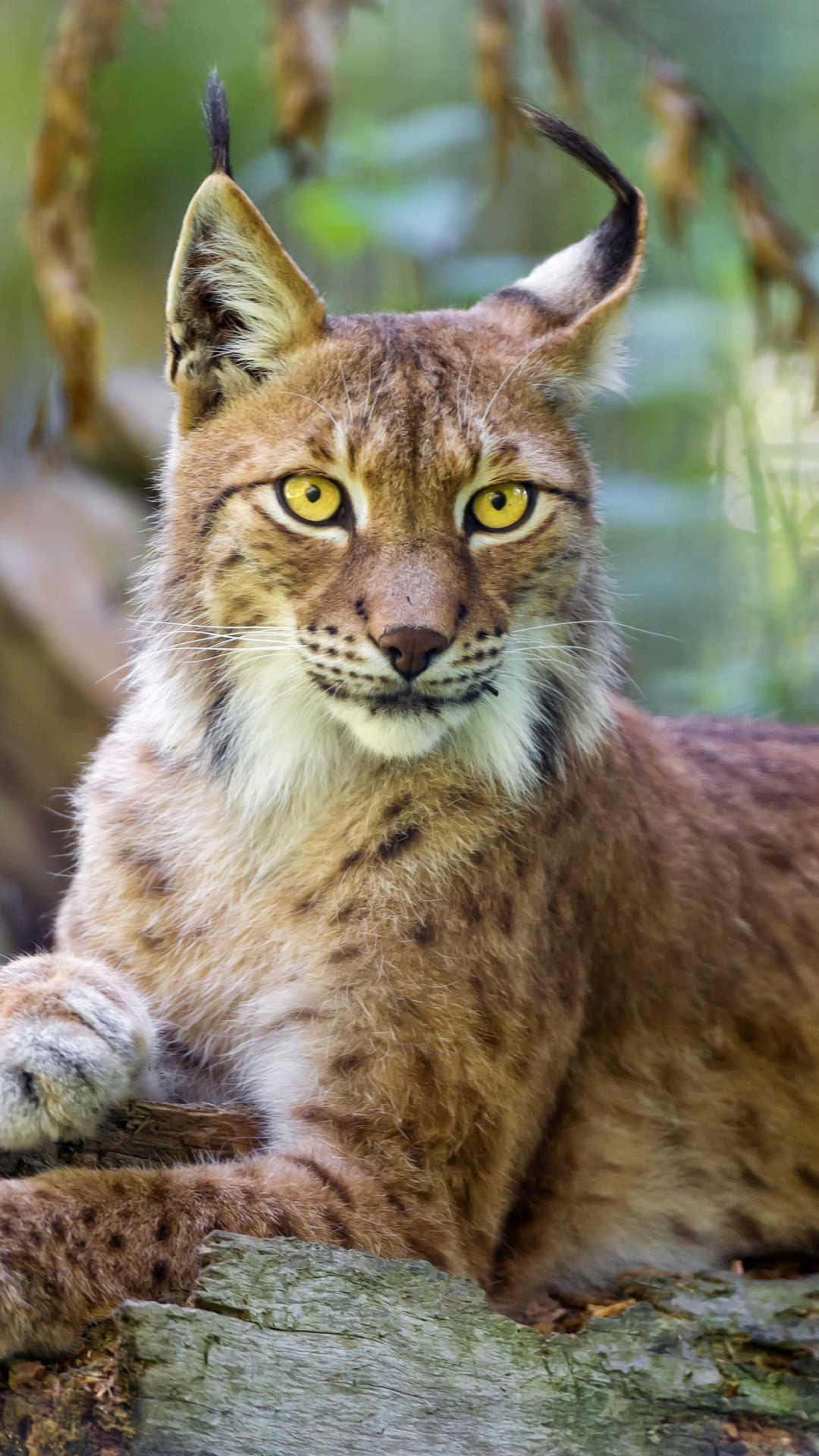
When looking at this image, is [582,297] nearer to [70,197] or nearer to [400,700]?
[400,700]

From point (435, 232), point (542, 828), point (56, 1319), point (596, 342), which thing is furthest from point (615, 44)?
point (56, 1319)

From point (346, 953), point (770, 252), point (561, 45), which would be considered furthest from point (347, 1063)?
point (561, 45)

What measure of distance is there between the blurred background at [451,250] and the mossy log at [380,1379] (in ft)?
6.83

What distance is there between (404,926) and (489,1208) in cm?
64

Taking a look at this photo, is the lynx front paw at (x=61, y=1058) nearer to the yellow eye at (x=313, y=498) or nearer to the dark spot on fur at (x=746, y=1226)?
the yellow eye at (x=313, y=498)

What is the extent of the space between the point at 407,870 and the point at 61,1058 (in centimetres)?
90

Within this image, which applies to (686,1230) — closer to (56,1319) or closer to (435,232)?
(56,1319)

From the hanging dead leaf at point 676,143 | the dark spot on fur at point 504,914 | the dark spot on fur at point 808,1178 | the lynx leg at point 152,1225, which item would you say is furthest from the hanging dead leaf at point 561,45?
the lynx leg at point 152,1225

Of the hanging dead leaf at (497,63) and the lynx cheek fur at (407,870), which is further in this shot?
the hanging dead leaf at (497,63)

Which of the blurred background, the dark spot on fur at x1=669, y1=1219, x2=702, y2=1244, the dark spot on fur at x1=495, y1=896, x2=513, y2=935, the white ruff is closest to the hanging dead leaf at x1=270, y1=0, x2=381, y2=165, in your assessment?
the blurred background

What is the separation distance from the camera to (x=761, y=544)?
702 cm

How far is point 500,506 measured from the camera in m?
3.53

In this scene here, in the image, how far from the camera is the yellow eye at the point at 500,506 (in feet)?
11.5

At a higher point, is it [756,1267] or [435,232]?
[435,232]
